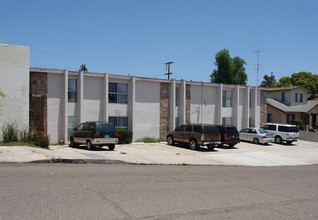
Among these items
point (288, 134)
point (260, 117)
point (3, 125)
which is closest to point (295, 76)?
point (260, 117)

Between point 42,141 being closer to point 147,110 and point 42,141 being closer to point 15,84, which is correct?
point 15,84

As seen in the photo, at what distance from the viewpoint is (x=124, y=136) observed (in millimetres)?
24062

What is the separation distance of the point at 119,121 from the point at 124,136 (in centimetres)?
213

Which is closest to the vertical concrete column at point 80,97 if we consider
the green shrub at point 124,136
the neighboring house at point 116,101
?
the neighboring house at point 116,101

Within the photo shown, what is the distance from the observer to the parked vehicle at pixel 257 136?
92.3 feet

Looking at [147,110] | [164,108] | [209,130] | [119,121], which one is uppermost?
[164,108]

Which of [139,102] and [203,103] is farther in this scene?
[203,103]

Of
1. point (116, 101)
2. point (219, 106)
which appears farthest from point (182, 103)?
point (116, 101)

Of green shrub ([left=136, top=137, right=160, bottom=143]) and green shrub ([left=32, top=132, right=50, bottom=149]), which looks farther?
green shrub ([left=136, top=137, right=160, bottom=143])

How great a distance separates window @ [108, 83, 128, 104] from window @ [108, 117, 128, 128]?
1371mm

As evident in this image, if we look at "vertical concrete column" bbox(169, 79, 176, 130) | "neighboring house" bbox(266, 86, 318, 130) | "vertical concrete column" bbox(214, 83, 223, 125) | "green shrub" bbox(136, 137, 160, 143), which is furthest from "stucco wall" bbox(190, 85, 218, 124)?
"neighboring house" bbox(266, 86, 318, 130)

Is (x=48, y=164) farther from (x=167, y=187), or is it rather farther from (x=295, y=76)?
(x=295, y=76)

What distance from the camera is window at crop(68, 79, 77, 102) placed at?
23266mm

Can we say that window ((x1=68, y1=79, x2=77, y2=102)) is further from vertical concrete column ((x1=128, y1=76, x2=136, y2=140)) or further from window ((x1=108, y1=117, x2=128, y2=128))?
vertical concrete column ((x1=128, y1=76, x2=136, y2=140))
